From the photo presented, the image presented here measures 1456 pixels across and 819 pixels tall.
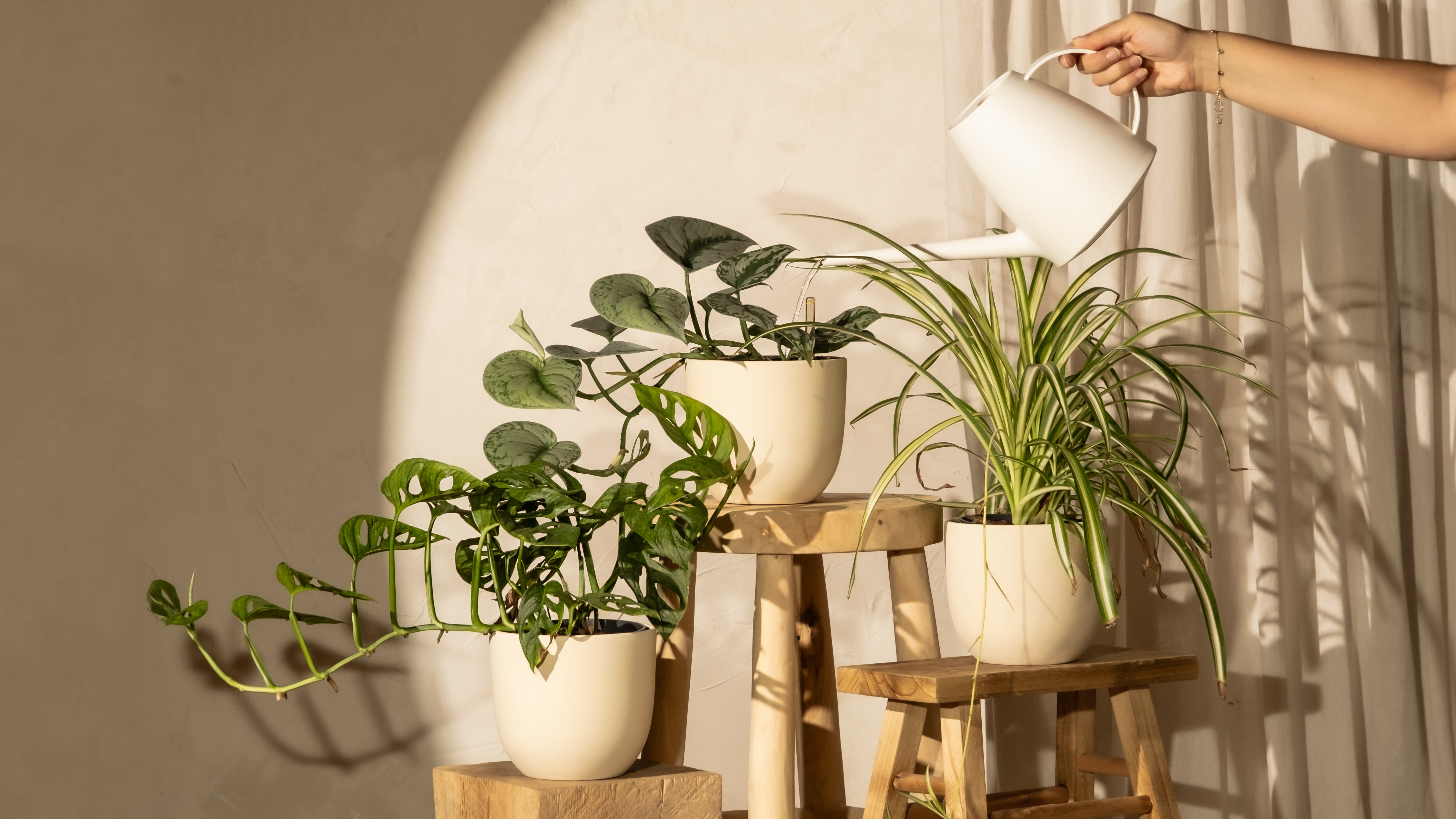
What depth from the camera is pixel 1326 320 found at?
140 cm

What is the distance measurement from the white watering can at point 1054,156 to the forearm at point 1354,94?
332 mm

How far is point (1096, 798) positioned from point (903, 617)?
1.32 ft

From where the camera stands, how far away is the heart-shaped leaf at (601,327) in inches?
43.7

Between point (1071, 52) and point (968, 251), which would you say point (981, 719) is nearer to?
point (968, 251)

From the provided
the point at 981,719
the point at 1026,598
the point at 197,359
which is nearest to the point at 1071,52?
the point at 1026,598

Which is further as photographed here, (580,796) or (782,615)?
(782,615)

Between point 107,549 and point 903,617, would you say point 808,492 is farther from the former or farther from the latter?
point 107,549

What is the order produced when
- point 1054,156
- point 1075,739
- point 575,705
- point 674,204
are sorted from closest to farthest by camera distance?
point 1054,156 → point 575,705 → point 1075,739 → point 674,204

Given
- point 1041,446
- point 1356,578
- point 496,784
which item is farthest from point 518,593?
point 1356,578

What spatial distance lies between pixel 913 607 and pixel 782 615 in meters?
0.14

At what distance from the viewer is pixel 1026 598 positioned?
100cm

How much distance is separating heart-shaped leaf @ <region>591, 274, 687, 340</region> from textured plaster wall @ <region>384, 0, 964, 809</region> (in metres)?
0.42

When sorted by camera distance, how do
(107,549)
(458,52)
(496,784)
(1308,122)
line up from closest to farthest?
1. (496,784)
2. (1308,122)
3. (107,549)
4. (458,52)

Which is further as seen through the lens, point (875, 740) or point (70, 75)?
point (875, 740)
